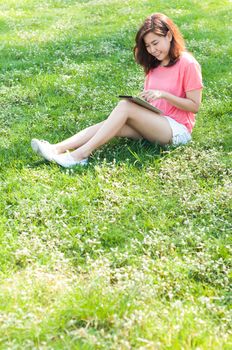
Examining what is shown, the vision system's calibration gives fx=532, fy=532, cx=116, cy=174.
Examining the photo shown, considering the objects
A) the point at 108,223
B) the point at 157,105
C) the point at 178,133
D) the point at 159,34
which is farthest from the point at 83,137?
the point at 108,223

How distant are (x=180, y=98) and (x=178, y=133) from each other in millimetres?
489

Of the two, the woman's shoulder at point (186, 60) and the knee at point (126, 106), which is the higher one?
the woman's shoulder at point (186, 60)

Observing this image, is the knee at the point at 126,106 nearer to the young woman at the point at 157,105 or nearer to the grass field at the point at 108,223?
the young woman at the point at 157,105

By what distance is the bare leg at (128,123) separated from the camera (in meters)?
7.13

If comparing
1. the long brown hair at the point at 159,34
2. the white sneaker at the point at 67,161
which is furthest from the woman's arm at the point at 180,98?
the white sneaker at the point at 67,161

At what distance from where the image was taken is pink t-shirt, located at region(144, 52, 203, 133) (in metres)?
7.21

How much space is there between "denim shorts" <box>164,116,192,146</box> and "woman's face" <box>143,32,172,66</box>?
88cm

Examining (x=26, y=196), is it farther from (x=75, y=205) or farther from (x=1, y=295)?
(x=1, y=295)

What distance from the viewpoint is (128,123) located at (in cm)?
738

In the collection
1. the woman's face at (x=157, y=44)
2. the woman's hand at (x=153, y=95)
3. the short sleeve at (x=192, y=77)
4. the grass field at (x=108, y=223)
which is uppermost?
the woman's face at (x=157, y=44)

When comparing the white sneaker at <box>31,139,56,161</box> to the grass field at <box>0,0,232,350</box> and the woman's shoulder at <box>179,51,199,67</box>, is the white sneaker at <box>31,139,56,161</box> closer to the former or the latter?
the grass field at <box>0,0,232,350</box>

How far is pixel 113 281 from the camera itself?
4844mm

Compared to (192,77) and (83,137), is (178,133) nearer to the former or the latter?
(192,77)

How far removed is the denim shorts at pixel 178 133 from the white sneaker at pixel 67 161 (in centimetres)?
127
